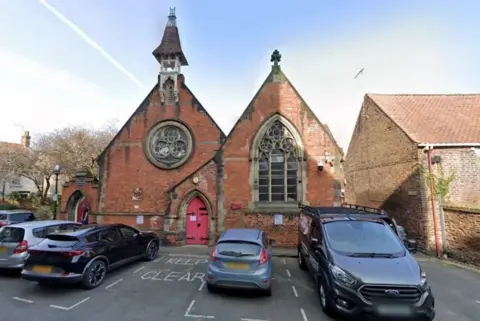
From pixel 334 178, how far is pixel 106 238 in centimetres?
1012

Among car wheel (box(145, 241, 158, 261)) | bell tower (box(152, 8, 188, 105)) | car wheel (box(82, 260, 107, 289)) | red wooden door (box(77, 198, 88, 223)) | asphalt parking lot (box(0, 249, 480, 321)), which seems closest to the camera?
asphalt parking lot (box(0, 249, 480, 321))

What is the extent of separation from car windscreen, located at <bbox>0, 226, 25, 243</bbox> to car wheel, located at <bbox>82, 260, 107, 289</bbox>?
2.89 m

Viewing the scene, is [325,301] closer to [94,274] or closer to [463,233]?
[94,274]

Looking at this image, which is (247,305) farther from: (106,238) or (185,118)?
(185,118)

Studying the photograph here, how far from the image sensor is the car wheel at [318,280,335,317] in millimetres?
5266

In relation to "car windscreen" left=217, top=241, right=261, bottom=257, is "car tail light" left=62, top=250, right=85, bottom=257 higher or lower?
lower

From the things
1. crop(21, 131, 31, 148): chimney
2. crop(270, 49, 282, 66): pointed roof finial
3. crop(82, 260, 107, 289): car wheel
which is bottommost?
Answer: crop(82, 260, 107, 289): car wheel

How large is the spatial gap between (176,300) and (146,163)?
1053cm

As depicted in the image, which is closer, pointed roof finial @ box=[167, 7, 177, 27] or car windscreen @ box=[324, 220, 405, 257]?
car windscreen @ box=[324, 220, 405, 257]

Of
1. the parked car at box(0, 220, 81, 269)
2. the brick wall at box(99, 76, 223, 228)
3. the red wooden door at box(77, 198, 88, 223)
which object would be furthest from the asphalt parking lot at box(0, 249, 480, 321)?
the red wooden door at box(77, 198, 88, 223)

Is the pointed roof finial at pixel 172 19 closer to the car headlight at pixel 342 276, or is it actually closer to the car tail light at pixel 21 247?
the car tail light at pixel 21 247

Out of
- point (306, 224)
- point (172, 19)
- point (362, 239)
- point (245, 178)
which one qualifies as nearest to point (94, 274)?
point (306, 224)

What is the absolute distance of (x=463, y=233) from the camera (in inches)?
396

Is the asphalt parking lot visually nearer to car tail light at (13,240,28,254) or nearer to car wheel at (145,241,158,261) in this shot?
car tail light at (13,240,28,254)
